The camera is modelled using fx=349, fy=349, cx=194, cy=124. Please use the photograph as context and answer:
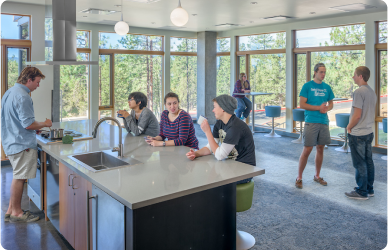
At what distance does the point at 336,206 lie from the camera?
4.14 metres

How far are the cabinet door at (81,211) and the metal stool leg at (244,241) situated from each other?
134 cm

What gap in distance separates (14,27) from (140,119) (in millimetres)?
3890

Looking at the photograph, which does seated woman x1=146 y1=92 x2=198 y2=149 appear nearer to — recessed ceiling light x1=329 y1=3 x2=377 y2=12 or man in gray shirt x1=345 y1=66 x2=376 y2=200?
man in gray shirt x1=345 y1=66 x2=376 y2=200

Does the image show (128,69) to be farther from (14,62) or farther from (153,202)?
(153,202)

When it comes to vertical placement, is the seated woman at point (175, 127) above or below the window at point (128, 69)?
below

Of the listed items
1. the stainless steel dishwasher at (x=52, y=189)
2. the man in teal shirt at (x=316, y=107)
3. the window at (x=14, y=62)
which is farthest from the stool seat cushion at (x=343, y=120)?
the window at (x=14, y=62)

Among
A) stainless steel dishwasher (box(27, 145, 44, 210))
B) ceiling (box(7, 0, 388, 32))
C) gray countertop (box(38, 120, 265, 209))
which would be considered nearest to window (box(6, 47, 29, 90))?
ceiling (box(7, 0, 388, 32))

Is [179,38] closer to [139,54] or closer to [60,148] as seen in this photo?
[139,54]

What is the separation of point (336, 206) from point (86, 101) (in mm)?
6833

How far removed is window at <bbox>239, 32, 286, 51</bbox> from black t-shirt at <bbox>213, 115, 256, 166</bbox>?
7.03m

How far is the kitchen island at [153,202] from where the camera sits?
2174 millimetres

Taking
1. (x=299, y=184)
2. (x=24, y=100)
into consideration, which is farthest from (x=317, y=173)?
(x=24, y=100)

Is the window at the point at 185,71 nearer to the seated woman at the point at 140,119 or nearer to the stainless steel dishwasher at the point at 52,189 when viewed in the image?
the seated woman at the point at 140,119

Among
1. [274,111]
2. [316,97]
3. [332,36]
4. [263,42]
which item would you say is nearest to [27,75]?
[316,97]
